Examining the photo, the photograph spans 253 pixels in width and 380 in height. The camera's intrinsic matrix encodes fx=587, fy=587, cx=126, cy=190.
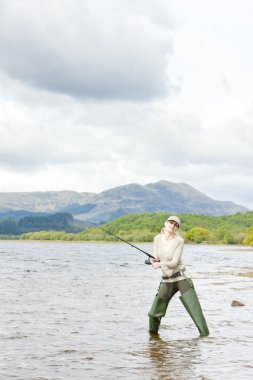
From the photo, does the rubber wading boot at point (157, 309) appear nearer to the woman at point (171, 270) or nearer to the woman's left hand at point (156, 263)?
the woman at point (171, 270)

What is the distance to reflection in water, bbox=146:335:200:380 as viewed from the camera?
12016 mm

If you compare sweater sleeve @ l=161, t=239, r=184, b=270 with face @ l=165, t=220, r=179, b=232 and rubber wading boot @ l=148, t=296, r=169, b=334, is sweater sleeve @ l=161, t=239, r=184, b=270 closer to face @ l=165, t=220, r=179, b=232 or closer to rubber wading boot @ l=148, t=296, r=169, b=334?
face @ l=165, t=220, r=179, b=232

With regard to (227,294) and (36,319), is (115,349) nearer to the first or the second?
(36,319)

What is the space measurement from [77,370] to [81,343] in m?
3.54

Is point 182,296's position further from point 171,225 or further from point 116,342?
point 116,342

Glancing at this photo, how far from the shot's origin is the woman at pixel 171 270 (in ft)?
50.6

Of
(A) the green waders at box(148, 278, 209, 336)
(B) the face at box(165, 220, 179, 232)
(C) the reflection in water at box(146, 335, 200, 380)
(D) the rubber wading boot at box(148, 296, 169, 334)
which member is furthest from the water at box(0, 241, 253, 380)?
(B) the face at box(165, 220, 179, 232)

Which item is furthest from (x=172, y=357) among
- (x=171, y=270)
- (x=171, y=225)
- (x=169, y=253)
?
(x=171, y=225)

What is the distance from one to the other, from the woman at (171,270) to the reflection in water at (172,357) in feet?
2.63

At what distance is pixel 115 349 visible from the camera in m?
15.1

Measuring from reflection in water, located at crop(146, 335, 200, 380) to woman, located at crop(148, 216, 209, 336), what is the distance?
801 mm

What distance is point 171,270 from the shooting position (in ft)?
51.4

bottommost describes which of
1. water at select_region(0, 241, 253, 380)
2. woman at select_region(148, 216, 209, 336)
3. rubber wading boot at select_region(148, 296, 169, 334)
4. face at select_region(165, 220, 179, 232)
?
water at select_region(0, 241, 253, 380)

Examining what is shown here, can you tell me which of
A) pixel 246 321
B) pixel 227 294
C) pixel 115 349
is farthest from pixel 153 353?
pixel 227 294
